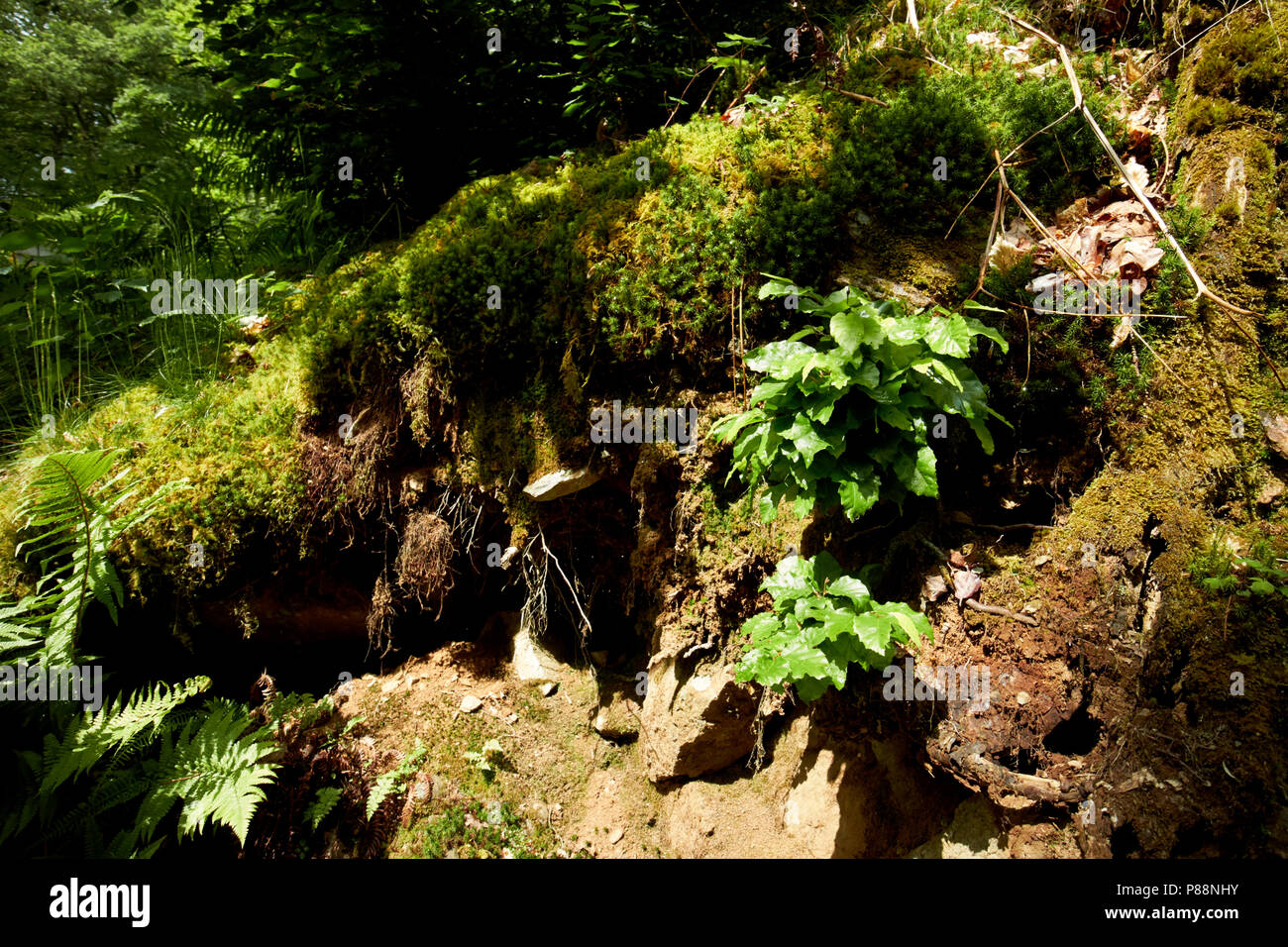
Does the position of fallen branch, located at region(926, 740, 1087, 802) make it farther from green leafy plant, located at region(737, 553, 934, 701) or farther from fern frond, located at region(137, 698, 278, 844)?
fern frond, located at region(137, 698, 278, 844)

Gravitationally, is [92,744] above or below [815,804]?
above

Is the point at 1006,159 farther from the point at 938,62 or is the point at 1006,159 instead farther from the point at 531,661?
the point at 531,661

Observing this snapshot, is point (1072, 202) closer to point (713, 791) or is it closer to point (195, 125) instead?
point (713, 791)

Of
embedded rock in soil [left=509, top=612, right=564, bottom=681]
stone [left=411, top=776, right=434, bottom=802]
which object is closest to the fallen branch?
embedded rock in soil [left=509, top=612, right=564, bottom=681]

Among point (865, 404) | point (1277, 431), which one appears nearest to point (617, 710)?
point (865, 404)

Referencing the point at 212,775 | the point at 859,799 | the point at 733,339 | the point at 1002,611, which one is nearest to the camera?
the point at 1002,611

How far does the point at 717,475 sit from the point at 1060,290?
5.95 feet

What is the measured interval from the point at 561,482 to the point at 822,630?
71.9 inches

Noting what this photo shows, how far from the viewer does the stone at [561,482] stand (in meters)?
3.60

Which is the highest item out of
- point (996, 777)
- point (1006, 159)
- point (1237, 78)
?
point (1237, 78)

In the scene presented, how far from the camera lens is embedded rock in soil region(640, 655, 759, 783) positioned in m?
3.38

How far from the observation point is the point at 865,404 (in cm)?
239

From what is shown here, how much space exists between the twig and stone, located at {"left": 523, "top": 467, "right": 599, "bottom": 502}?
207 centimetres

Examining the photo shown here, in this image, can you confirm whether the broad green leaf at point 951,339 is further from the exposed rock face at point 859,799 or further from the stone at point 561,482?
the stone at point 561,482
